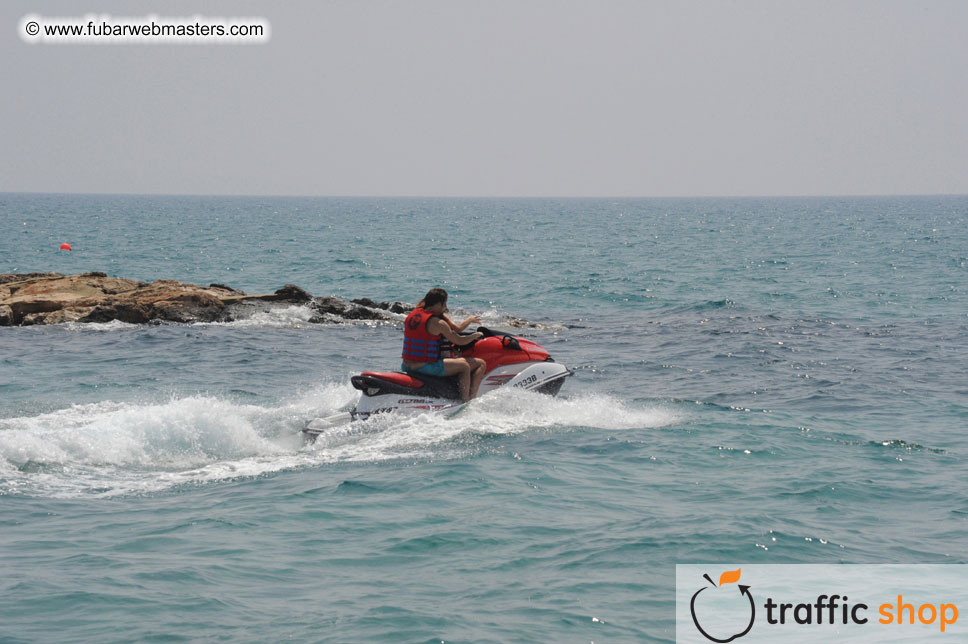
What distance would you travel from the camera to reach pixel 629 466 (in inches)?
424

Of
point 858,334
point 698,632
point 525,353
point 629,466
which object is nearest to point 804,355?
point 858,334

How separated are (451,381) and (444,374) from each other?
0.17 m

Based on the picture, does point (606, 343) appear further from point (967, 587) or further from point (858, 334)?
point (967, 587)

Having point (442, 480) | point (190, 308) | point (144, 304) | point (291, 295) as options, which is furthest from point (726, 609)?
point (291, 295)

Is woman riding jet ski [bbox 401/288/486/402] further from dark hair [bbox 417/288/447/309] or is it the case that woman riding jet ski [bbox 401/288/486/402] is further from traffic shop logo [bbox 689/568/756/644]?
traffic shop logo [bbox 689/568/756/644]

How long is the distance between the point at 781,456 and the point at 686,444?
1.12 metres

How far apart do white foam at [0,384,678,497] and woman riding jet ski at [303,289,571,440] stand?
164 millimetres

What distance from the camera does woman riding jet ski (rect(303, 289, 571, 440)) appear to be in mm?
12219

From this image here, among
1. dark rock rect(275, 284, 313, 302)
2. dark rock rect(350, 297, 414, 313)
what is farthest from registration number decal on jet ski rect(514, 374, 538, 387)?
dark rock rect(275, 284, 313, 302)

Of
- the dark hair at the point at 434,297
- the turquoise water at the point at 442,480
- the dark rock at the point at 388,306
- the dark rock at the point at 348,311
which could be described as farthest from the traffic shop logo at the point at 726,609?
the dark rock at the point at 388,306

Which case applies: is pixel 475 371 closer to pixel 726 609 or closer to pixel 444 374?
pixel 444 374

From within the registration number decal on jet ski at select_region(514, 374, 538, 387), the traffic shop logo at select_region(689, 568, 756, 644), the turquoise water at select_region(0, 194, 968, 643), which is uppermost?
the registration number decal on jet ski at select_region(514, 374, 538, 387)

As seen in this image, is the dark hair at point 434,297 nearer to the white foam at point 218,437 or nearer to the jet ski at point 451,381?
the jet ski at point 451,381

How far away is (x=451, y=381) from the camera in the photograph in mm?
12586
